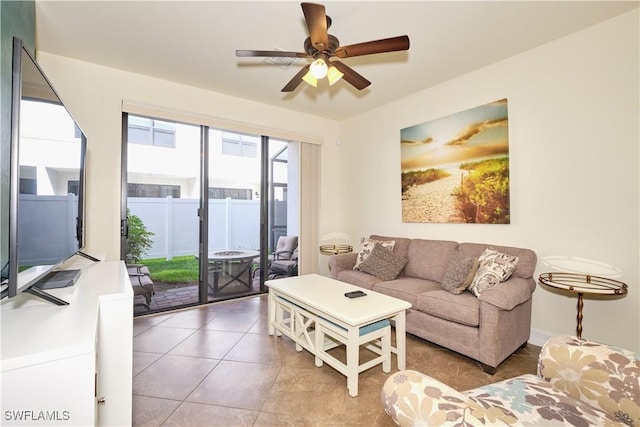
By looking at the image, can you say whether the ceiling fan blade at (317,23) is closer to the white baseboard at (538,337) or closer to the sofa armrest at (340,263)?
the sofa armrest at (340,263)

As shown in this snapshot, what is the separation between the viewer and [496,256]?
8.05 ft

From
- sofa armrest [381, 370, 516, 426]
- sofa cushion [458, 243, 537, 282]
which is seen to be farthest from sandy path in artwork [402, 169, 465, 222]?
sofa armrest [381, 370, 516, 426]

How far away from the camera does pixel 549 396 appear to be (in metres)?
1.16

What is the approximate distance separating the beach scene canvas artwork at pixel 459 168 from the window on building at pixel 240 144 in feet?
A: 6.56

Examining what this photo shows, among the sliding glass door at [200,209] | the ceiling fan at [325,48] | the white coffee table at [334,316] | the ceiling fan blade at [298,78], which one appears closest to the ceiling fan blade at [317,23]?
the ceiling fan at [325,48]

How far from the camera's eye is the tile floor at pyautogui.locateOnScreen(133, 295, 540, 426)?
5.39ft

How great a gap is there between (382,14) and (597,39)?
1.70 meters

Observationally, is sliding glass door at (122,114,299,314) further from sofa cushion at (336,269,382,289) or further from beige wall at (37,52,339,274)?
sofa cushion at (336,269,382,289)

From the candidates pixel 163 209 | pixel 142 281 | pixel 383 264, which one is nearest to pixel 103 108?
pixel 163 209

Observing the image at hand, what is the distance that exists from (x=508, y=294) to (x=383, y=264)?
1.27 meters

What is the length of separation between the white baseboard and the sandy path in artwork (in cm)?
118

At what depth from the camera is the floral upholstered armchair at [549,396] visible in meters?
0.88

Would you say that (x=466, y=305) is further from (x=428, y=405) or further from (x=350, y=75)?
(x=350, y=75)

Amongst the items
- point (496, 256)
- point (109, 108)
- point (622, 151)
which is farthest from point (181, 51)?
point (622, 151)
